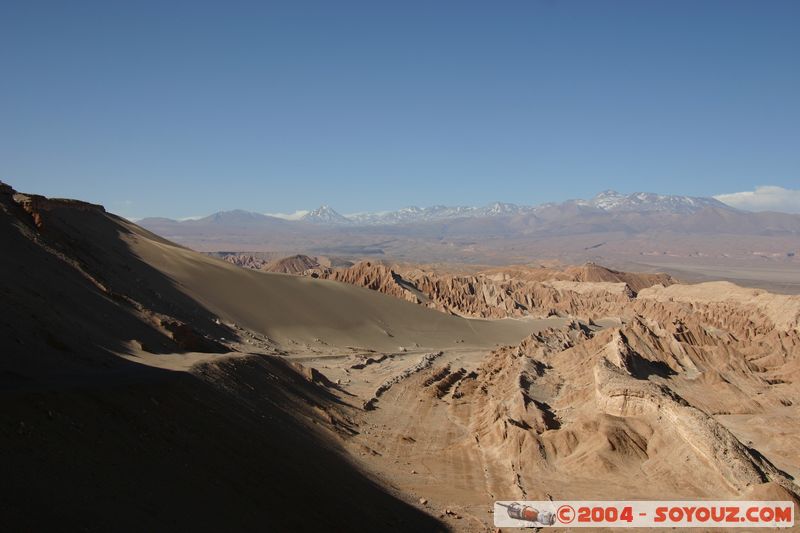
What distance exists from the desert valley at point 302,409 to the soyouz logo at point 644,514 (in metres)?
0.67

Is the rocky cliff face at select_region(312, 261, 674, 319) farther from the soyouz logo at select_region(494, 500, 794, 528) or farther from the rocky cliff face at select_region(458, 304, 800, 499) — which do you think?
the soyouz logo at select_region(494, 500, 794, 528)

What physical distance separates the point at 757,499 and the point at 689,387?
23722 mm

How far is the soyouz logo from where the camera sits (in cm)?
2055

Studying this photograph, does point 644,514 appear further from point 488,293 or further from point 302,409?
point 488,293

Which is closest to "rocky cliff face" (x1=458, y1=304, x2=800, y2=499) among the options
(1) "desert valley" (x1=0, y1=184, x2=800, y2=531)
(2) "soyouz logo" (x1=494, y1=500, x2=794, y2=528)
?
(1) "desert valley" (x1=0, y1=184, x2=800, y2=531)

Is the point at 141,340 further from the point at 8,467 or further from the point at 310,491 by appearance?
the point at 8,467

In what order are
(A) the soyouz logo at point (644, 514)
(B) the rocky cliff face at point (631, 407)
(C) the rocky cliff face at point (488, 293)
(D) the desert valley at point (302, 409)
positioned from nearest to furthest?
(D) the desert valley at point (302, 409) → (A) the soyouz logo at point (644, 514) → (B) the rocky cliff face at point (631, 407) → (C) the rocky cliff face at point (488, 293)

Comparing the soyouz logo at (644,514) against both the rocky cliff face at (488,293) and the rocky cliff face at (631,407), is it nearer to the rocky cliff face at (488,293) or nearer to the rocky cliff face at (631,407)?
the rocky cliff face at (631,407)

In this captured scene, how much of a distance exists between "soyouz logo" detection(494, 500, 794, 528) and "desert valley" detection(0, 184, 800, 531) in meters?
0.67

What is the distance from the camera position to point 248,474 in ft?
60.7

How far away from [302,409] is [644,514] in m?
15.0

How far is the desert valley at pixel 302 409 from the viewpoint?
15320 millimetres

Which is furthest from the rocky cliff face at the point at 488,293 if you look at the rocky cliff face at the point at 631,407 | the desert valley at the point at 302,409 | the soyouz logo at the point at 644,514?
the soyouz logo at the point at 644,514

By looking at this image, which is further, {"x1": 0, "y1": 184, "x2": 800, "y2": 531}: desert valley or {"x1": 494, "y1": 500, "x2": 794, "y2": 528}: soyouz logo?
{"x1": 494, "y1": 500, "x2": 794, "y2": 528}: soyouz logo
